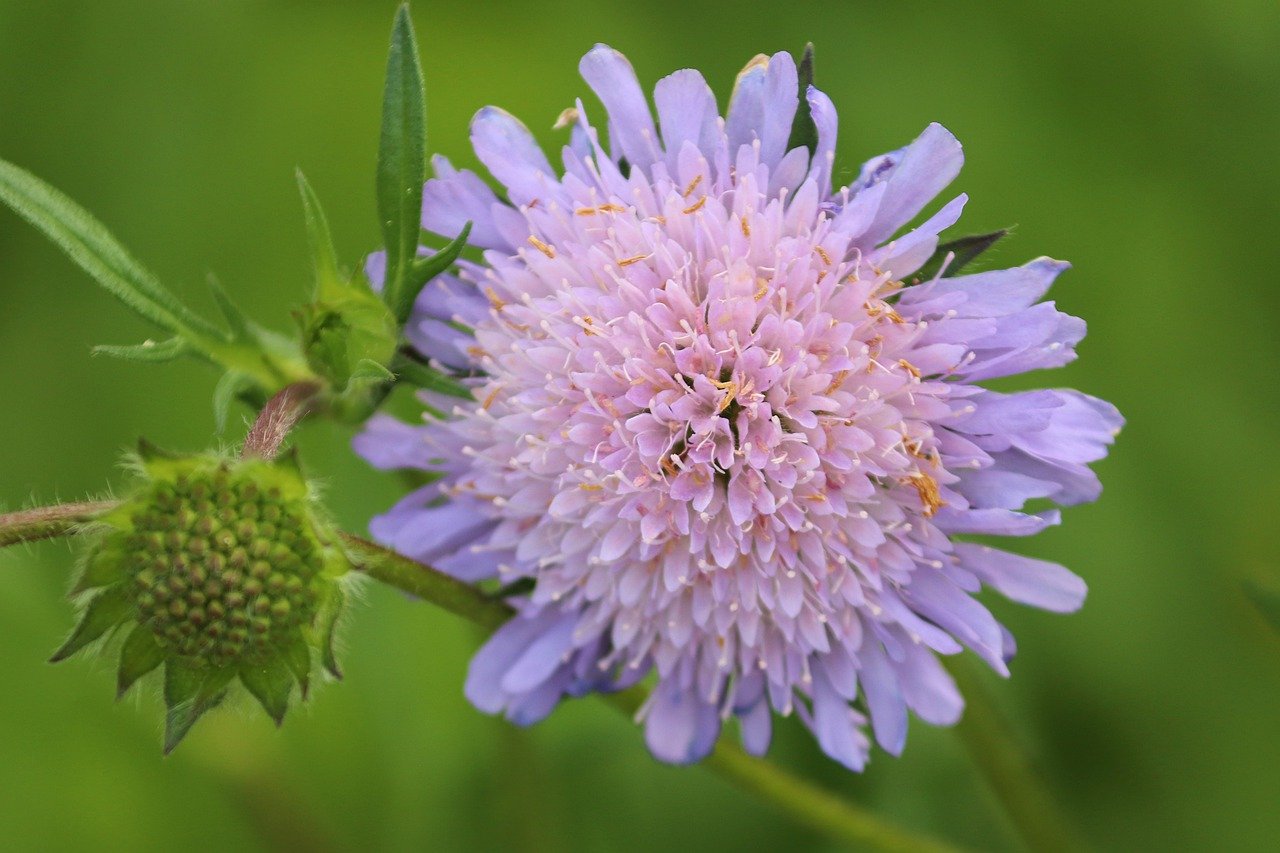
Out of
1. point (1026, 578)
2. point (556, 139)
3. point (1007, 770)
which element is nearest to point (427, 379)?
point (1026, 578)

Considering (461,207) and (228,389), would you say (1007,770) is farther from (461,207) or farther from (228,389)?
(228,389)

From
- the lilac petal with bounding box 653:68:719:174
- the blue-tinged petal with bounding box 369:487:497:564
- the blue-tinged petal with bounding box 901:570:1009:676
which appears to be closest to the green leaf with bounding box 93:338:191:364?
the blue-tinged petal with bounding box 369:487:497:564

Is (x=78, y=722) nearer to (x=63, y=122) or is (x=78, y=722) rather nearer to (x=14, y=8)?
(x=63, y=122)

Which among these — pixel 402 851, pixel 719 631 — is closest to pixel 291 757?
pixel 402 851

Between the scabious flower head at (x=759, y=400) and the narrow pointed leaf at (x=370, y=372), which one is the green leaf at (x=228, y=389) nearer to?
the narrow pointed leaf at (x=370, y=372)

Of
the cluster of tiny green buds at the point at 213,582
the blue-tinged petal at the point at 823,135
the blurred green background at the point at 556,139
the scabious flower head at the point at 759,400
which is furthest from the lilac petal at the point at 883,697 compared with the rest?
the blurred green background at the point at 556,139

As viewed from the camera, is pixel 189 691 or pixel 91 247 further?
pixel 91 247

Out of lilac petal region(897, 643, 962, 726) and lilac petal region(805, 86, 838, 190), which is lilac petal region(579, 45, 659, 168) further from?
lilac petal region(897, 643, 962, 726)
